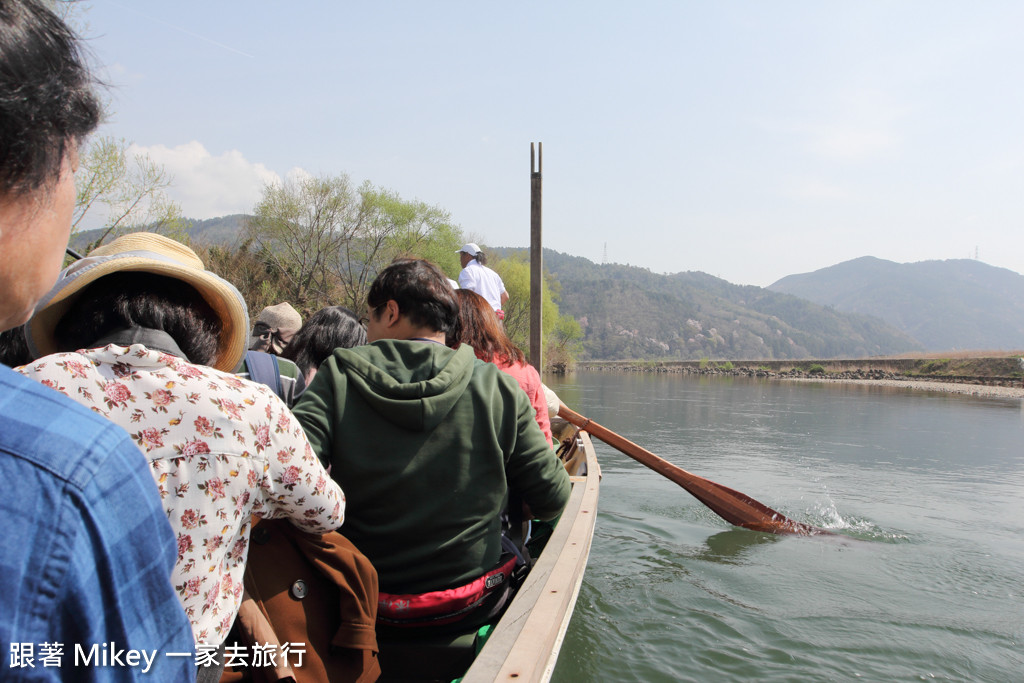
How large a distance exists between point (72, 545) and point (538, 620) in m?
1.68

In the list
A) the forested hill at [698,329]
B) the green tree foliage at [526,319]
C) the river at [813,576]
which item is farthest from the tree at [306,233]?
the forested hill at [698,329]

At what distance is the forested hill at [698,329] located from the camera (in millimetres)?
128375

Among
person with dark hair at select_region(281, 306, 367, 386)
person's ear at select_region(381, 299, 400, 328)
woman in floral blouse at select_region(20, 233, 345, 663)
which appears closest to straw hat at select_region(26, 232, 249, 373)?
woman in floral blouse at select_region(20, 233, 345, 663)

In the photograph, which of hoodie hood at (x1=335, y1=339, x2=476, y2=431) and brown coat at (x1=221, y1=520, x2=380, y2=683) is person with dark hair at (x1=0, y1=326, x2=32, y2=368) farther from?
brown coat at (x1=221, y1=520, x2=380, y2=683)

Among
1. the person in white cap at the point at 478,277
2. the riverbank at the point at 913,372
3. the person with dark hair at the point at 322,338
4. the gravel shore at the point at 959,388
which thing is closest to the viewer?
the person with dark hair at the point at 322,338

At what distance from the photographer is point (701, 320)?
147 m

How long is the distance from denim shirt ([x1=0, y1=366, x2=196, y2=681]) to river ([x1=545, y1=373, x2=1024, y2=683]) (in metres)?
3.70

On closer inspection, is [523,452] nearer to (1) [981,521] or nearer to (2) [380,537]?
(2) [380,537]

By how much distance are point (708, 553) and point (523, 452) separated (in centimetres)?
464

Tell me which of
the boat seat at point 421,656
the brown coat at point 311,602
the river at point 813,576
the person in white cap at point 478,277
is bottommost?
the river at point 813,576

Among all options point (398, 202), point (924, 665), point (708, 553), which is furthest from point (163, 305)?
point (398, 202)

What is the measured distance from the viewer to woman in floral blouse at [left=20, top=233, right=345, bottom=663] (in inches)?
40.3

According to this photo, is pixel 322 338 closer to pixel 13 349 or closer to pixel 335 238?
pixel 13 349

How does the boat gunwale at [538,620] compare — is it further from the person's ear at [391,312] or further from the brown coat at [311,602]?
the person's ear at [391,312]
